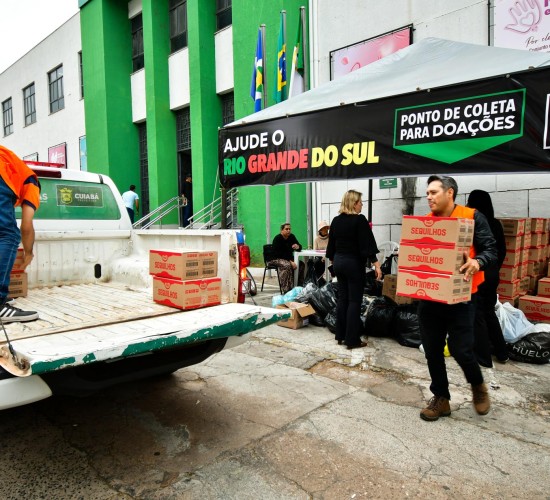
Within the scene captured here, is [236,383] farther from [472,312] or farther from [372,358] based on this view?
[472,312]

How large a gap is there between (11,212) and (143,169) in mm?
13628

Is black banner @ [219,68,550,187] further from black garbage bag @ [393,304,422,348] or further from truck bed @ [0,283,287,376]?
truck bed @ [0,283,287,376]

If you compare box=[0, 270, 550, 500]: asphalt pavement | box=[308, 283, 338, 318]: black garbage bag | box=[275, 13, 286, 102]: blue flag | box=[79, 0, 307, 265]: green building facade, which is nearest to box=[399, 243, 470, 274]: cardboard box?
box=[0, 270, 550, 500]: asphalt pavement

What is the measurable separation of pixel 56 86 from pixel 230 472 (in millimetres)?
20814

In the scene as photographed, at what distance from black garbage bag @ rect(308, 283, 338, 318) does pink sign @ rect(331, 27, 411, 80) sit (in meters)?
4.66

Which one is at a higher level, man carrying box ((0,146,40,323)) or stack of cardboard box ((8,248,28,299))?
man carrying box ((0,146,40,323))

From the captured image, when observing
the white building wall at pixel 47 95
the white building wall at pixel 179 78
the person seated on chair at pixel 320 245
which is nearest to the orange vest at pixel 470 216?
the person seated on chair at pixel 320 245

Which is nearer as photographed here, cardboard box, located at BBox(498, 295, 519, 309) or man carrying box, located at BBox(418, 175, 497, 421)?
man carrying box, located at BBox(418, 175, 497, 421)

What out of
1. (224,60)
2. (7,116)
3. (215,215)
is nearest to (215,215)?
(215,215)

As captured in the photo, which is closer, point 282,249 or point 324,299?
point 324,299

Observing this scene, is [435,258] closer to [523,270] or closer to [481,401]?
[481,401]

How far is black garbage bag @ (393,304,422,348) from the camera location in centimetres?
515

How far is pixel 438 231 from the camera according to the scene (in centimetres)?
302

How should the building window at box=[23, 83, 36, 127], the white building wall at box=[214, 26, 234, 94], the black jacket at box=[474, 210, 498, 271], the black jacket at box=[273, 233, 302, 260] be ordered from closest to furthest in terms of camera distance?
the black jacket at box=[474, 210, 498, 271] → the black jacket at box=[273, 233, 302, 260] → the white building wall at box=[214, 26, 234, 94] → the building window at box=[23, 83, 36, 127]
